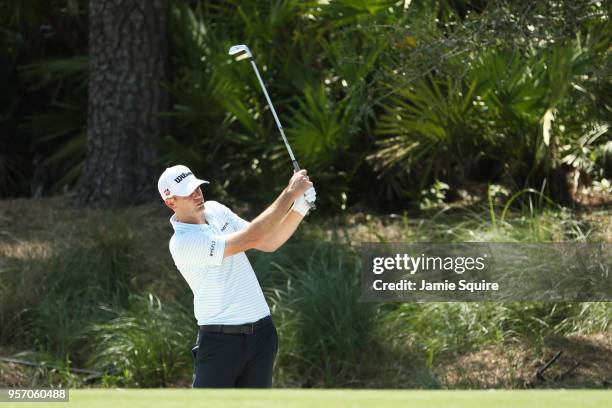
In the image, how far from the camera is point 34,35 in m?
14.2

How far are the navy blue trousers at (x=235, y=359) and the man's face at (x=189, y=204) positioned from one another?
59 cm

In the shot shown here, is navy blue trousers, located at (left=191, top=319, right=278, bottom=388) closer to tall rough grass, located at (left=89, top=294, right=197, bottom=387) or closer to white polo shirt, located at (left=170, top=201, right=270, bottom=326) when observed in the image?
white polo shirt, located at (left=170, top=201, right=270, bottom=326)

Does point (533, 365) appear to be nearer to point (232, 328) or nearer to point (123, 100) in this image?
point (232, 328)

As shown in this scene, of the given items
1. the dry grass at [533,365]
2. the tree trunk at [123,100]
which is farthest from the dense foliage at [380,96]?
the dry grass at [533,365]

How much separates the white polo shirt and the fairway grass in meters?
0.73

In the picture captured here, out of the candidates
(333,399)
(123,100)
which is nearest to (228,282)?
(333,399)

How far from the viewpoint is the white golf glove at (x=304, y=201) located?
5.99 meters

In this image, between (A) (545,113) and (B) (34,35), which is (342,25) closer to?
(A) (545,113)

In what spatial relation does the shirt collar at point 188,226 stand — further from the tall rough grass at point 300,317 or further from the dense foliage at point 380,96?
the dense foliage at point 380,96

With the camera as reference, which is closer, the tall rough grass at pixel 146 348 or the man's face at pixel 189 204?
the man's face at pixel 189 204

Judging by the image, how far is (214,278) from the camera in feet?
19.7

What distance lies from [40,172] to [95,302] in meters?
4.03

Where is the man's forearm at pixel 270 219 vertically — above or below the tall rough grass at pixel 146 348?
above

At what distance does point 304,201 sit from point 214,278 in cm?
56
